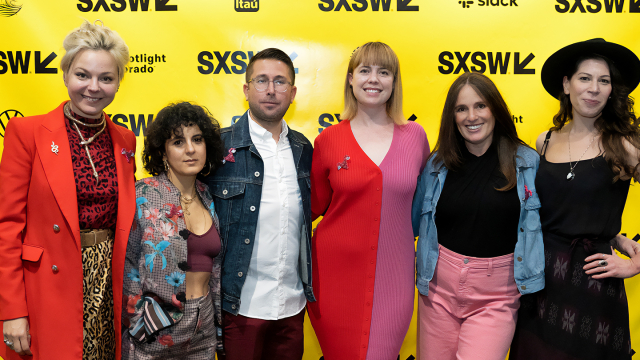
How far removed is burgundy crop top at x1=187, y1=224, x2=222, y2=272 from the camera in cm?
184

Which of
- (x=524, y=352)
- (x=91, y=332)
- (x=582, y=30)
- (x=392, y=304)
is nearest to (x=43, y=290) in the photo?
(x=91, y=332)

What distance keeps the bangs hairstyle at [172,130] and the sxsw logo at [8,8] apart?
85.2 inches

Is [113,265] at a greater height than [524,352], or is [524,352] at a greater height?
[113,265]

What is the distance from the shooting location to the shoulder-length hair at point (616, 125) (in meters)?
1.94

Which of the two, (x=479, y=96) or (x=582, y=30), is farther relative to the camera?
(x=582, y=30)

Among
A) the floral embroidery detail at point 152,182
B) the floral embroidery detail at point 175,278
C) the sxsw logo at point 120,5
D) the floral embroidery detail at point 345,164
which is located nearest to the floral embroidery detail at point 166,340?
the floral embroidery detail at point 175,278

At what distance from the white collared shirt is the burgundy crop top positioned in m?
0.23

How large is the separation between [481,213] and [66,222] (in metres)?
1.97

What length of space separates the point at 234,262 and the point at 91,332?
72 cm

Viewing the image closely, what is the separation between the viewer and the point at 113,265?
1866 mm

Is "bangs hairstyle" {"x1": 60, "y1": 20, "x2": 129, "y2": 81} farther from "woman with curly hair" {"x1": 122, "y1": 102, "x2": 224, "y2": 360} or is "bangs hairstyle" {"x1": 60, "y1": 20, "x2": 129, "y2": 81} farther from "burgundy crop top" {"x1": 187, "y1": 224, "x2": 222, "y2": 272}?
"burgundy crop top" {"x1": 187, "y1": 224, "x2": 222, "y2": 272}

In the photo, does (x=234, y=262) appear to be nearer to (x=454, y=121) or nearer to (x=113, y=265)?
(x=113, y=265)

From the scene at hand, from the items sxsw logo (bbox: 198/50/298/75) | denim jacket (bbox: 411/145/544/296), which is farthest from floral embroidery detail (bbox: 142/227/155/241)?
sxsw logo (bbox: 198/50/298/75)

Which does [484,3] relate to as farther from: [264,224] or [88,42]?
[88,42]
